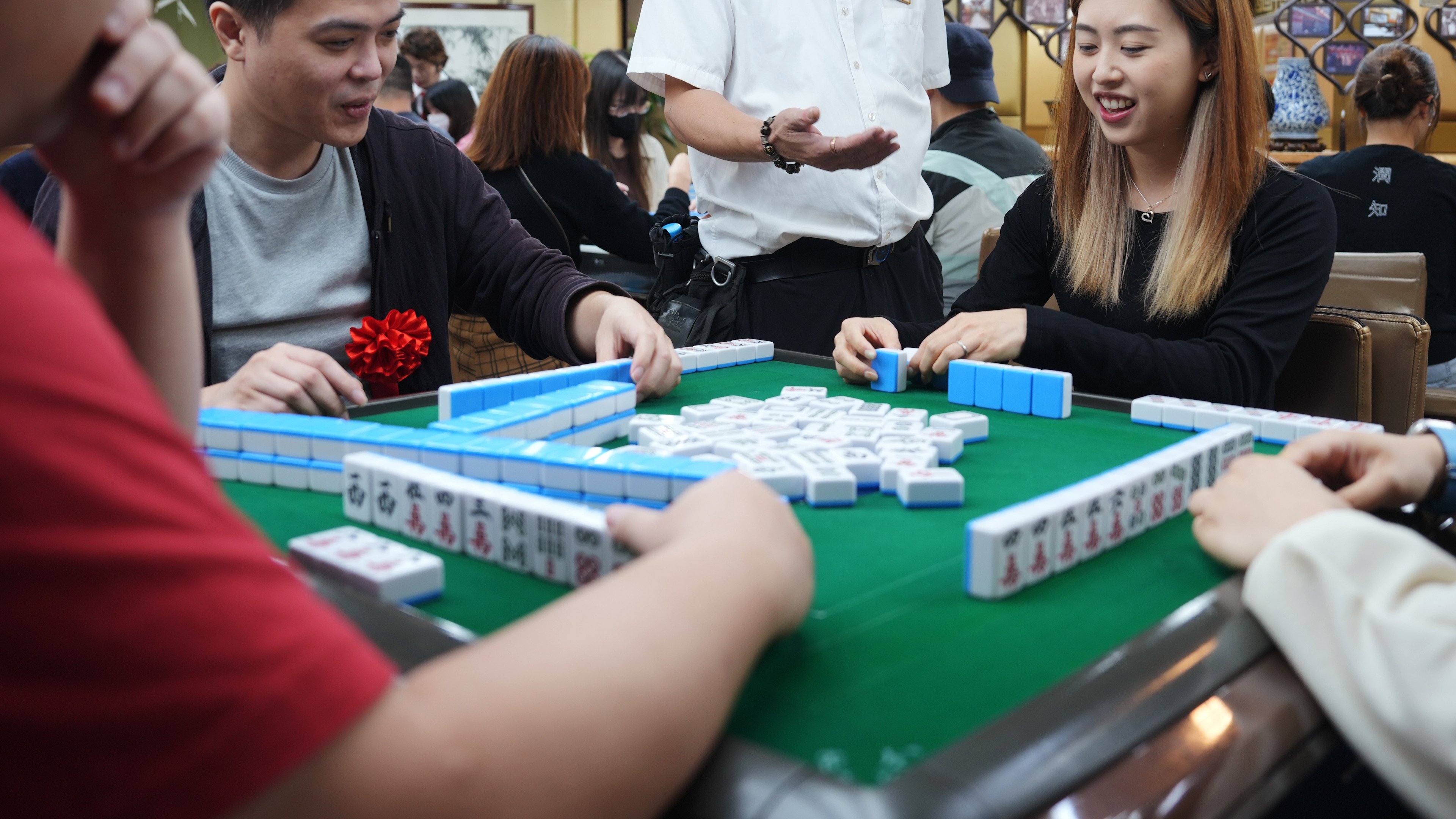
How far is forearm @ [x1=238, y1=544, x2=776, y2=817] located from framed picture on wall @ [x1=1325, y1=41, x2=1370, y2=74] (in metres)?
7.24

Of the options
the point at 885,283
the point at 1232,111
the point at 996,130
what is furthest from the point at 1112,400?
the point at 996,130

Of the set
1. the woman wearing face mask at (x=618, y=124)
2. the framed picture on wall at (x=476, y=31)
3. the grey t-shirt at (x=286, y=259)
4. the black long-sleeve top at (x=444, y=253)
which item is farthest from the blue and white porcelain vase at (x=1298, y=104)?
the framed picture on wall at (x=476, y=31)

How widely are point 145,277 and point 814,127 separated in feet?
6.58

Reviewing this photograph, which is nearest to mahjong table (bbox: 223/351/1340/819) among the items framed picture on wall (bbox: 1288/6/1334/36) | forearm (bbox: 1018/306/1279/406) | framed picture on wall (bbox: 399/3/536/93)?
forearm (bbox: 1018/306/1279/406)

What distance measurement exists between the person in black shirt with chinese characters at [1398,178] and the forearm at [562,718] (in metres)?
4.26

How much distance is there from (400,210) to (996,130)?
2.78 meters

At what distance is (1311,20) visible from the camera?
21.1 ft

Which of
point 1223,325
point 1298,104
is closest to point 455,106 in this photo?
point 1298,104

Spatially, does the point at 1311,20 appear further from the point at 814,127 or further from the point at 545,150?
the point at 814,127

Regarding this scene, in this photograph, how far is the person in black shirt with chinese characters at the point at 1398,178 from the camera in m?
4.26

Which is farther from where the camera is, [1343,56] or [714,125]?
[1343,56]

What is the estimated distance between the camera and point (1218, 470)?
1343mm

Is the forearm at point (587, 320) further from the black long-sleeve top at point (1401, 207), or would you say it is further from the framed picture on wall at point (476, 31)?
the framed picture on wall at point (476, 31)

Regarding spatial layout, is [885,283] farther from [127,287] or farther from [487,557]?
[127,287]
